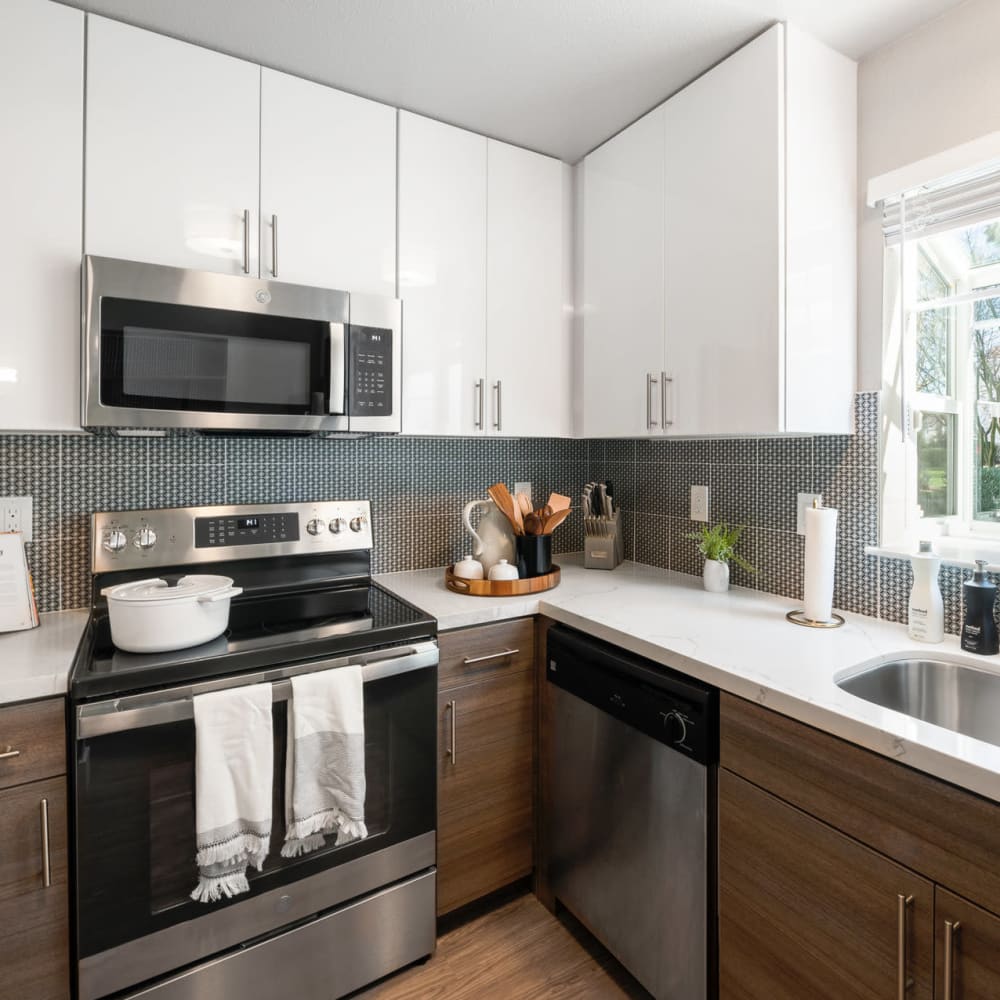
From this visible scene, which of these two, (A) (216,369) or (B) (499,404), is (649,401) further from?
(A) (216,369)

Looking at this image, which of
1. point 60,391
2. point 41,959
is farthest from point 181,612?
point 41,959

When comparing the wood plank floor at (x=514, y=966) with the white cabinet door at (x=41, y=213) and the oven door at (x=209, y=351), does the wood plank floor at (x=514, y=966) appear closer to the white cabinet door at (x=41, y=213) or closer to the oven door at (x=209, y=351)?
the oven door at (x=209, y=351)

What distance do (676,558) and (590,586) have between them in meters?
0.43

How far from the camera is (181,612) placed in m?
1.33

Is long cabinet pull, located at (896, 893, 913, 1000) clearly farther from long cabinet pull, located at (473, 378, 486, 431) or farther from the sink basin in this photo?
long cabinet pull, located at (473, 378, 486, 431)

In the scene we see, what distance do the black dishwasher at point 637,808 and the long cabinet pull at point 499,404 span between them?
66 cm

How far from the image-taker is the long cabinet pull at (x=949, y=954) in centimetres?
90

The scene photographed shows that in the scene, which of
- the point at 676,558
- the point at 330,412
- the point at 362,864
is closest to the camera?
the point at 362,864

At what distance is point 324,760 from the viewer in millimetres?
1383

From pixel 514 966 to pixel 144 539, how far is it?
4.90 ft

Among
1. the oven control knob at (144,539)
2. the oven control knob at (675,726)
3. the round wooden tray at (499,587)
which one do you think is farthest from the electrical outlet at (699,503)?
the oven control knob at (144,539)

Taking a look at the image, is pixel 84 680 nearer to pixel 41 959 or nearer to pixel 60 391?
pixel 41 959

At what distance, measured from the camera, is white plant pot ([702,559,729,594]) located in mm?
1950

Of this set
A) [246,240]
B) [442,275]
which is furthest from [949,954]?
[246,240]
